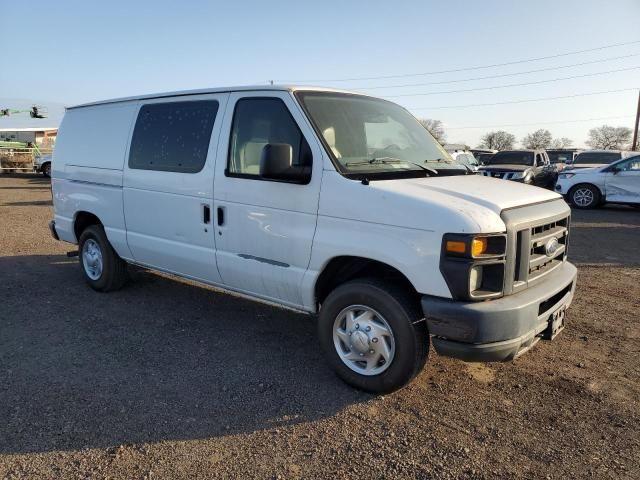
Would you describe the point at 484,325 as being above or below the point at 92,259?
above

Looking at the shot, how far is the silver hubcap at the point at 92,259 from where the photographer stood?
603 centimetres

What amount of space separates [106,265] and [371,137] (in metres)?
3.56

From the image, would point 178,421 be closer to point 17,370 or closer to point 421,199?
point 17,370

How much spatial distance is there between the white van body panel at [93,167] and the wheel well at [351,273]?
2.63 meters

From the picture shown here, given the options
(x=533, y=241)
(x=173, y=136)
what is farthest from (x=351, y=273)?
(x=173, y=136)

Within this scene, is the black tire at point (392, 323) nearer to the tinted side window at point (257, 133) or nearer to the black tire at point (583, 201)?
the tinted side window at point (257, 133)

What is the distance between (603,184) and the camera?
48.7 feet

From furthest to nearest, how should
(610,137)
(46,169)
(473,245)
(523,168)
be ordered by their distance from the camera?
1. (610,137)
2. (46,169)
3. (523,168)
4. (473,245)

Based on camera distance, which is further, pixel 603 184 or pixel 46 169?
pixel 46 169

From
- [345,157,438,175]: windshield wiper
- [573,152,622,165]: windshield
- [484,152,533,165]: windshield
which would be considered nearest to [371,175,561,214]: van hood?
[345,157,438,175]: windshield wiper

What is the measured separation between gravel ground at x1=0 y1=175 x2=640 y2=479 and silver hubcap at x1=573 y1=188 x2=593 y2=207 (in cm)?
1086

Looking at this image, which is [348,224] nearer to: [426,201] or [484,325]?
[426,201]

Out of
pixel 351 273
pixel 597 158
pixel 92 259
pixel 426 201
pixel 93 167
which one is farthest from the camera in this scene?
pixel 597 158

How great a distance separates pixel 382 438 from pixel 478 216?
4.89 feet
